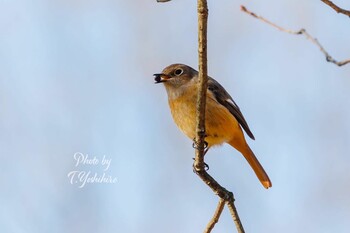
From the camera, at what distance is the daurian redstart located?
5719mm

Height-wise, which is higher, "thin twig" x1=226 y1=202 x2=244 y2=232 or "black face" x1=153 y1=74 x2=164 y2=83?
"black face" x1=153 y1=74 x2=164 y2=83

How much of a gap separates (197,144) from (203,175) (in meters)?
0.29

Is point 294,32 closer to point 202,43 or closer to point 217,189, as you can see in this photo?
point 202,43

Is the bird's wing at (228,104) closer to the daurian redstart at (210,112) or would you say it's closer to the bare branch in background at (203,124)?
the daurian redstart at (210,112)

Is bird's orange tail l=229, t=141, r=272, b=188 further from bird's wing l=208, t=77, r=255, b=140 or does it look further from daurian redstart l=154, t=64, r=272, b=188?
bird's wing l=208, t=77, r=255, b=140

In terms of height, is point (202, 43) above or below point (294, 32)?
above

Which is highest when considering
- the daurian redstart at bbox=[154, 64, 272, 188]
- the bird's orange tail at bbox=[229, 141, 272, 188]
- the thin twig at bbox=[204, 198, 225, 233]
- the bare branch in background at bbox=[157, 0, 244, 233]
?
the daurian redstart at bbox=[154, 64, 272, 188]

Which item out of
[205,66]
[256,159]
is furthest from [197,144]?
[256,159]

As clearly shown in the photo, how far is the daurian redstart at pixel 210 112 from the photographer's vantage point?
572 centimetres

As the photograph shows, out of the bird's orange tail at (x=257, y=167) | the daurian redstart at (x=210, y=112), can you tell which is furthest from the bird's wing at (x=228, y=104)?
the bird's orange tail at (x=257, y=167)

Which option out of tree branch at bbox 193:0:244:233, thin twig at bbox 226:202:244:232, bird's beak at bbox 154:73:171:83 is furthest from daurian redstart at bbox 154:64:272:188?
thin twig at bbox 226:202:244:232

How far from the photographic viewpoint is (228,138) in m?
5.94

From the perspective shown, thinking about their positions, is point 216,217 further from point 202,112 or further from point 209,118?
point 209,118

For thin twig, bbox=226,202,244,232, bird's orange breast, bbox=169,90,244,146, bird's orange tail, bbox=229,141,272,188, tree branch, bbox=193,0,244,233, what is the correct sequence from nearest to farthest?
1. tree branch, bbox=193,0,244,233
2. thin twig, bbox=226,202,244,232
3. bird's orange breast, bbox=169,90,244,146
4. bird's orange tail, bbox=229,141,272,188
